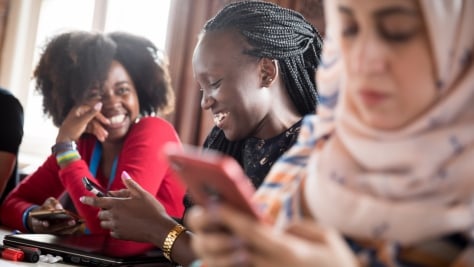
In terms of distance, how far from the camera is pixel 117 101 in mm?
2041

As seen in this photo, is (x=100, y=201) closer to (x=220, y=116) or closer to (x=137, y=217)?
(x=137, y=217)

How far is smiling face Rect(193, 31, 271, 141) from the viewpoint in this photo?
1430mm

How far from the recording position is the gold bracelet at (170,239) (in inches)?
55.1

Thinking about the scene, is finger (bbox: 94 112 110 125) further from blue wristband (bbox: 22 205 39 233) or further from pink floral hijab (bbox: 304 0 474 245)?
pink floral hijab (bbox: 304 0 474 245)

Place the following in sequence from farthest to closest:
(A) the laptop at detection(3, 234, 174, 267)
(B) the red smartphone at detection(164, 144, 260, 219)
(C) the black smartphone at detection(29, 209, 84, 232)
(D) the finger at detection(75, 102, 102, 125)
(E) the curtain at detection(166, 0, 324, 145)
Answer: (E) the curtain at detection(166, 0, 324, 145), (D) the finger at detection(75, 102, 102, 125), (C) the black smartphone at detection(29, 209, 84, 232), (A) the laptop at detection(3, 234, 174, 267), (B) the red smartphone at detection(164, 144, 260, 219)

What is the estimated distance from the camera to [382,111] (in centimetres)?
65

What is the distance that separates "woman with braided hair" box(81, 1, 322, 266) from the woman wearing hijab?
2.43 feet

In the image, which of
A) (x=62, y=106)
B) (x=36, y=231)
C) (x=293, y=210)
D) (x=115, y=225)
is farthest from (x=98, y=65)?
(x=293, y=210)

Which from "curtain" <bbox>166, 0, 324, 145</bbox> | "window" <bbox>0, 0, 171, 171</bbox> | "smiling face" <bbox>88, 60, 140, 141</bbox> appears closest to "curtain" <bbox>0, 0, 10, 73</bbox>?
"window" <bbox>0, 0, 171, 171</bbox>

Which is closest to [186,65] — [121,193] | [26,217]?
[26,217]

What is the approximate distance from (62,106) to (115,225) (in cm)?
82

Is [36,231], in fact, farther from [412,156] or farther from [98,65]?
[412,156]

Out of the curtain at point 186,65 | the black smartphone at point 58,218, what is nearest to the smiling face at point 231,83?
the black smartphone at point 58,218

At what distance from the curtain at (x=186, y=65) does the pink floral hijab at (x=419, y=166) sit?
80.1 inches
